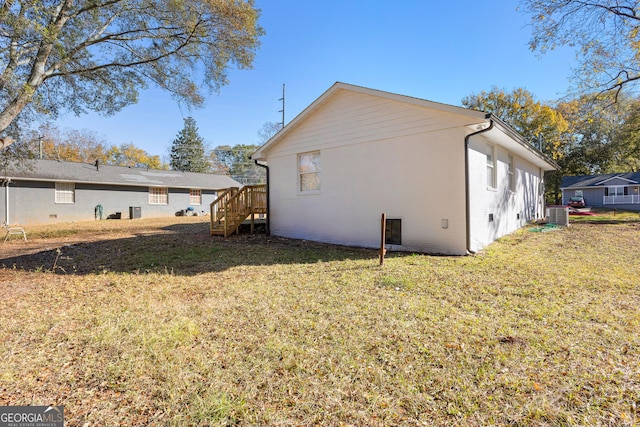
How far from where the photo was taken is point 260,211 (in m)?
11.0

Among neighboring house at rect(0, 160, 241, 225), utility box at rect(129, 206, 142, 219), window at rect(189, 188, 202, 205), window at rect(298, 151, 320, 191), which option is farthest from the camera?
window at rect(189, 188, 202, 205)

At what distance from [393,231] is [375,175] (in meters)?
1.57

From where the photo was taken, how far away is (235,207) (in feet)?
34.5

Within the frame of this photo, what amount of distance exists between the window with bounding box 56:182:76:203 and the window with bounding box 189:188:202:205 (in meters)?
7.64

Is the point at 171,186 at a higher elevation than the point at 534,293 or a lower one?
higher

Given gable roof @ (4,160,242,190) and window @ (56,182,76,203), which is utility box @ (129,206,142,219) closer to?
gable roof @ (4,160,242,190)

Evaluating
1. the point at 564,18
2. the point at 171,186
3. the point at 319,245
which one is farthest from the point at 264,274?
the point at 171,186

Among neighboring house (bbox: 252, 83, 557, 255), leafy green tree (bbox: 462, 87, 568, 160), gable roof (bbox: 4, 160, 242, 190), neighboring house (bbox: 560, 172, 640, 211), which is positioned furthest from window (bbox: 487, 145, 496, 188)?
neighboring house (bbox: 560, 172, 640, 211)

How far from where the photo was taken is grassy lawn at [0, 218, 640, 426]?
2.00 meters

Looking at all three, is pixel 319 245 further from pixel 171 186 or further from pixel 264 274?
pixel 171 186

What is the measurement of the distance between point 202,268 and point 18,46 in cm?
648

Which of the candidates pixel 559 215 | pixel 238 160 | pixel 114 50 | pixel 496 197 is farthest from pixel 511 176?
pixel 238 160

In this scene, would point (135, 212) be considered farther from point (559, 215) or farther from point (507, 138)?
point (559, 215)

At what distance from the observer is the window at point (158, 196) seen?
2219 cm
